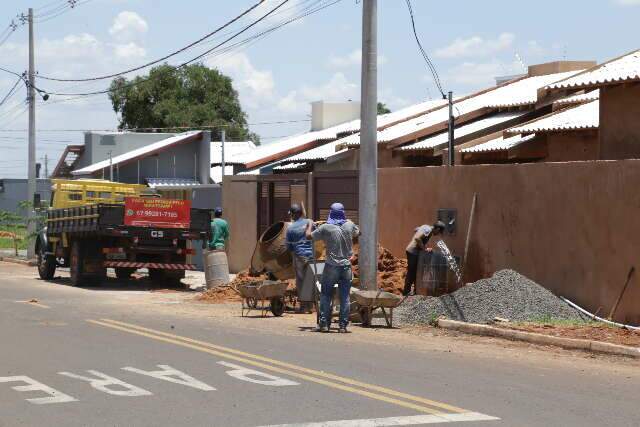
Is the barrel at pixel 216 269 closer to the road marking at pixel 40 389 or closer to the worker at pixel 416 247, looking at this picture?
the worker at pixel 416 247

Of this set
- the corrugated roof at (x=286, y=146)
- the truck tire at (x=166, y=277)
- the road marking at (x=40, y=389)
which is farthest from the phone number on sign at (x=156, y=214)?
the road marking at (x=40, y=389)

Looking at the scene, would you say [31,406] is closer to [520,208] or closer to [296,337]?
[296,337]

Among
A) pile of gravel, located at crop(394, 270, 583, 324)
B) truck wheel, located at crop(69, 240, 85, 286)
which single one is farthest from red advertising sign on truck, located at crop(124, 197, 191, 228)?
pile of gravel, located at crop(394, 270, 583, 324)

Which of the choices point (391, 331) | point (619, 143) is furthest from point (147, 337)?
point (619, 143)

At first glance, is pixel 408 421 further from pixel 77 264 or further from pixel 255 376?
pixel 77 264

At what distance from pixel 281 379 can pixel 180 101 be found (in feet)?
228

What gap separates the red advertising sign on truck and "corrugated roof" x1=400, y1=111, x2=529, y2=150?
21.8ft

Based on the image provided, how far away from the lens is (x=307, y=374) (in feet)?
Result: 36.4

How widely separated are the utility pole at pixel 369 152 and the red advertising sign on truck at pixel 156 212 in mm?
7425

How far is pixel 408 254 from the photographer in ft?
66.8

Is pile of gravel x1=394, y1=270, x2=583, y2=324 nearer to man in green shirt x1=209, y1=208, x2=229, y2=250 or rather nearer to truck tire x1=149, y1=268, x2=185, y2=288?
man in green shirt x1=209, y1=208, x2=229, y2=250

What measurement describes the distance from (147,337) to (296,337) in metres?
1.98

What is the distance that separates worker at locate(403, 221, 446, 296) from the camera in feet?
66.6

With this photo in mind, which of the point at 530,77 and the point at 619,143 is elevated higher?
the point at 530,77
